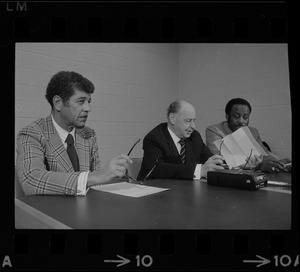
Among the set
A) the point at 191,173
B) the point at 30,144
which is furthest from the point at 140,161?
the point at 30,144

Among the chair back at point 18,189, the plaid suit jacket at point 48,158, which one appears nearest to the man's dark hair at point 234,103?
the plaid suit jacket at point 48,158

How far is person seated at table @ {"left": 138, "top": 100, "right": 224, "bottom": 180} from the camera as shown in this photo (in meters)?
1.07

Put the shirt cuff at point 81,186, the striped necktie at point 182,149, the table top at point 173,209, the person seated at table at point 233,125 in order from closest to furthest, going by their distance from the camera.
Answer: the table top at point 173,209 → the shirt cuff at point 81,186 → the person seated at table at point 233,125 → the striped necktie at point 182,149

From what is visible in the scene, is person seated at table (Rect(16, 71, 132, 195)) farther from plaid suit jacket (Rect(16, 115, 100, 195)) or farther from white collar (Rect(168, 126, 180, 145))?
white collar (Rect(168, 126, 180, 145))

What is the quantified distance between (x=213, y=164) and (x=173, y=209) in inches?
15.5

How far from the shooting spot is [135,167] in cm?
105

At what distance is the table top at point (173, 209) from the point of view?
70cm

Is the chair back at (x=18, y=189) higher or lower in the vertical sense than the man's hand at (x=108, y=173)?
lower

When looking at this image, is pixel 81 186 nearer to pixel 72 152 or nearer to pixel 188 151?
pixel 72 152
